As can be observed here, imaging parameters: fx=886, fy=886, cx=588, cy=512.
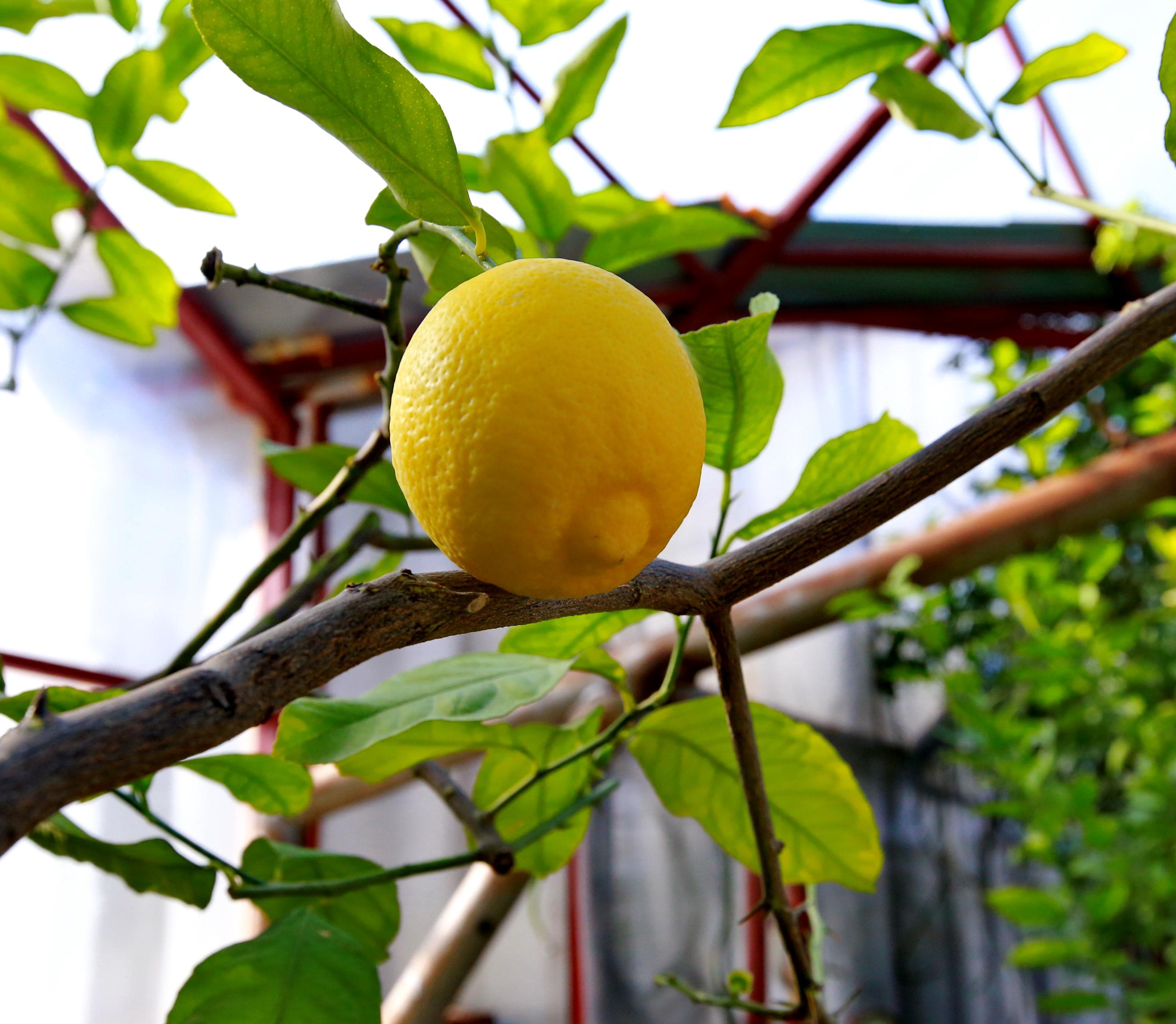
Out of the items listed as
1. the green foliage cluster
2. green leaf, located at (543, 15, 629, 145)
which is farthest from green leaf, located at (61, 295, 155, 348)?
the green foliage cluster

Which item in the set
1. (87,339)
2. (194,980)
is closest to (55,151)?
(87,339)

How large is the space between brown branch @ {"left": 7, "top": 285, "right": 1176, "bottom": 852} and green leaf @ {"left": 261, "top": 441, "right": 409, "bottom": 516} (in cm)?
15

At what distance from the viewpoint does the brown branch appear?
0.09 metres

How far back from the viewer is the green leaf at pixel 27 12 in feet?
1.27

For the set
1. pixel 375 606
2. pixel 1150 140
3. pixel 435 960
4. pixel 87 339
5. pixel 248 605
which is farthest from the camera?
pixel 1150 140

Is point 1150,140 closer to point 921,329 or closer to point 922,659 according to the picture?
point 921,329

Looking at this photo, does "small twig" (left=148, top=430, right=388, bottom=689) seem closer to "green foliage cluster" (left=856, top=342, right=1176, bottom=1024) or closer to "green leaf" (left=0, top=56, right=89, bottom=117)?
"green leaf" (left=0, top=56, right=89, bottom=117)

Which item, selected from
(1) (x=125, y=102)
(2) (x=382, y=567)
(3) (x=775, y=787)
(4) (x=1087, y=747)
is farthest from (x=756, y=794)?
(4) (x=1087, y=747)

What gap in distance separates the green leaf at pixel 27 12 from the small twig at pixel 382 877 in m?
0.38

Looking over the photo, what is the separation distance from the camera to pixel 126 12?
0.35 metres

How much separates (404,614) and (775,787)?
182mm

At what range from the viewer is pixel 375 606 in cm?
12

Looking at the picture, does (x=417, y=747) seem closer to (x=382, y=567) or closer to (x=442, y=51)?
(x=382, y=567)

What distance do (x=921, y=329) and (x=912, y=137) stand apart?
39cm
